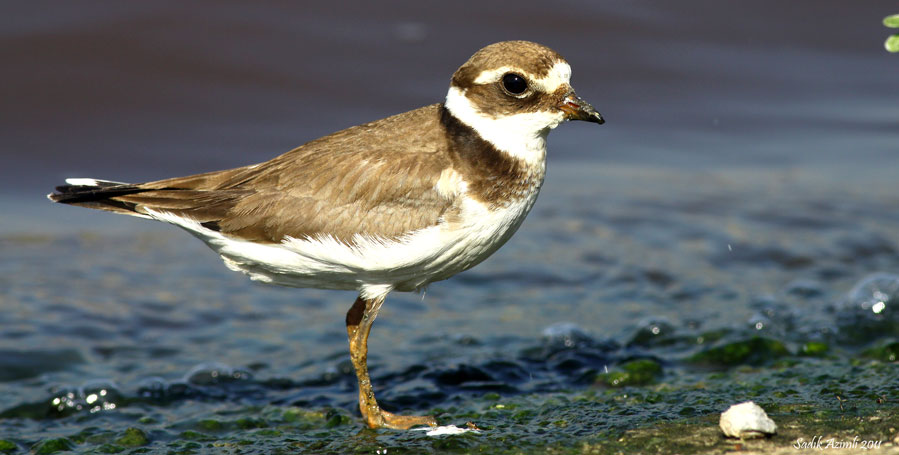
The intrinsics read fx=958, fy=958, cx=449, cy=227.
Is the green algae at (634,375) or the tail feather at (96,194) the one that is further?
the green algae at (634,375)

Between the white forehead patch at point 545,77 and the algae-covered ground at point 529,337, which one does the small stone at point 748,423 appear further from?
the white forehead patch at point 545,77

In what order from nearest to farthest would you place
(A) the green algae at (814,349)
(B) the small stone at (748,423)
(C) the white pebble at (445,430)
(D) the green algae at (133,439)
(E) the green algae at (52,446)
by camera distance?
(B) the small stone at (748,423) → (C) the white pebble at (445,430) → (E) the green algae at (52,446) → (D) the green algae at (133,439) → (A) the green algae at (814,349)

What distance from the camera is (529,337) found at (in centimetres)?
755

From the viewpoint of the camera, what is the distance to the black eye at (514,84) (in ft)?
17.7

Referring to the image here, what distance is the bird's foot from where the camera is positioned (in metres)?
5.63

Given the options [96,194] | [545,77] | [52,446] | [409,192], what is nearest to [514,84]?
[545,77]

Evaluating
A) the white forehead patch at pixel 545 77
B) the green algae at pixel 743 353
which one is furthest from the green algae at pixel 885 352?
the white forehead patch at pixel 545 77

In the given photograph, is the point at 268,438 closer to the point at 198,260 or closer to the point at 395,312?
the point at 395,312

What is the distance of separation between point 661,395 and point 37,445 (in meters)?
3.62

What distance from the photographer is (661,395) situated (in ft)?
18.6

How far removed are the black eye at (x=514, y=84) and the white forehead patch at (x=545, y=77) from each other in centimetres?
3

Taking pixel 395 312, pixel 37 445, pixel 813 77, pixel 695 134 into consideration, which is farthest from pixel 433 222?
pixel 813 77

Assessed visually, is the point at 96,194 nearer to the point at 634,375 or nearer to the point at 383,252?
the point at 383,252

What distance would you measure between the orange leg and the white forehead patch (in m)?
1.50
